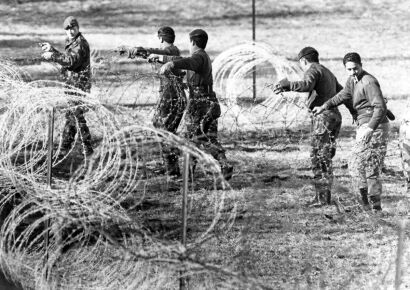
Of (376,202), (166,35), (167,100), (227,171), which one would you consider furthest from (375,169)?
(166,35)

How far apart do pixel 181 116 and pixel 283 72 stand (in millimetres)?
3096

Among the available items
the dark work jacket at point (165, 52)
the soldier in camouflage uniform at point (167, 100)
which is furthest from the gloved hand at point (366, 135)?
the dark work jacket at point (165, 52)

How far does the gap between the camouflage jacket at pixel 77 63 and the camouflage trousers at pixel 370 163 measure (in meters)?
3.79

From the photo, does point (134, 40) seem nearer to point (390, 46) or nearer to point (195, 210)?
point (390, 46)

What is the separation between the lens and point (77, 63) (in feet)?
43.7

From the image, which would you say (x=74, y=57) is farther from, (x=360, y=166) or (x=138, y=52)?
(x=360, y=166)

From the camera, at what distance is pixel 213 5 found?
1094 inches

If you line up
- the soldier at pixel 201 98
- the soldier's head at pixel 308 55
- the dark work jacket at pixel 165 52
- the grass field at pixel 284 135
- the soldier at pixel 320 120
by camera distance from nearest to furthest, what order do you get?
1. the grass field at pixel 284 135
2. the soldier at pixel 320 120
3. the soldier's head at pixel 308 55
4. the soldier at pixel 201 98
5. the dark work jacket at pixel 165 52

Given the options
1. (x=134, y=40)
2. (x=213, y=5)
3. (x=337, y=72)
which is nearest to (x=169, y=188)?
(x=337, y=72)

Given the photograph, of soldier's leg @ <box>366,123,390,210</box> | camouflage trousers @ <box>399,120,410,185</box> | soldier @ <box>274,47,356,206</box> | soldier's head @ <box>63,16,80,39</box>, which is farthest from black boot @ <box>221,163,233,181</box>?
soldier's head @ <box>63,16,80,39</box>

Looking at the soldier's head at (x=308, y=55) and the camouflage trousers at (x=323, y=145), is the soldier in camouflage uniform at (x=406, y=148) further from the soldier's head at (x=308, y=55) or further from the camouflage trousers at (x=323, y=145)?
the soldier's head at (x=308, y=55)

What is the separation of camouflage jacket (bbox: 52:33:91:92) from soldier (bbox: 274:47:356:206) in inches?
119

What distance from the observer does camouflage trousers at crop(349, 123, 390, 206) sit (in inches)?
430

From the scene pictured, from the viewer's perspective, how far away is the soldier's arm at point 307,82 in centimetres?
1123
